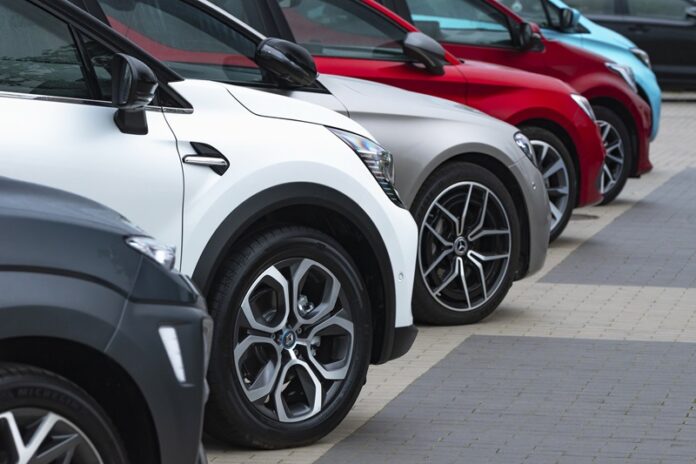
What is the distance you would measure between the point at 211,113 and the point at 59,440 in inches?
83.4

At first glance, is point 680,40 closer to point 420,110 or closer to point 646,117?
point 646,117

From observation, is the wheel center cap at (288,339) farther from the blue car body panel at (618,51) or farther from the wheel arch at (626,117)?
the blue car body panel at (618,51)

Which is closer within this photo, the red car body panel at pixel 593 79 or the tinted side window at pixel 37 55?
the tinted side window at pixel 37 55

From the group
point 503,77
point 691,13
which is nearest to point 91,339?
point 503,77

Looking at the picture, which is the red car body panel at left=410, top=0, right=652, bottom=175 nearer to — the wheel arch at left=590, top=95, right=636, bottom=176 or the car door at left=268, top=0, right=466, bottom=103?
the wheel arch at left=590, top=95, right=636, bottom=176

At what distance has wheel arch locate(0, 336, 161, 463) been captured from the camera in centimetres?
402

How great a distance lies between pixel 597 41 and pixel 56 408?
11.0 meters

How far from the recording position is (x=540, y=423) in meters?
6.36

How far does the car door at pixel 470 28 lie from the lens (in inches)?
464

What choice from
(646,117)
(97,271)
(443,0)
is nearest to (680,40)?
(646,117)

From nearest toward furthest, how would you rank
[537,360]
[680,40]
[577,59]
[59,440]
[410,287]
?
[59,440] → [410,287] → [537,360] → [577,59] → [680,40]

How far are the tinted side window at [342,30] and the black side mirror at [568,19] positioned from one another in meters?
4.51

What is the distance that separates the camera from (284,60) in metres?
6.79

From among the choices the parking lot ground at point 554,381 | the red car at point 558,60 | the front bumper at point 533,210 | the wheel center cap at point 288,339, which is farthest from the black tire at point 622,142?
the wheel center cap at point 288,339
